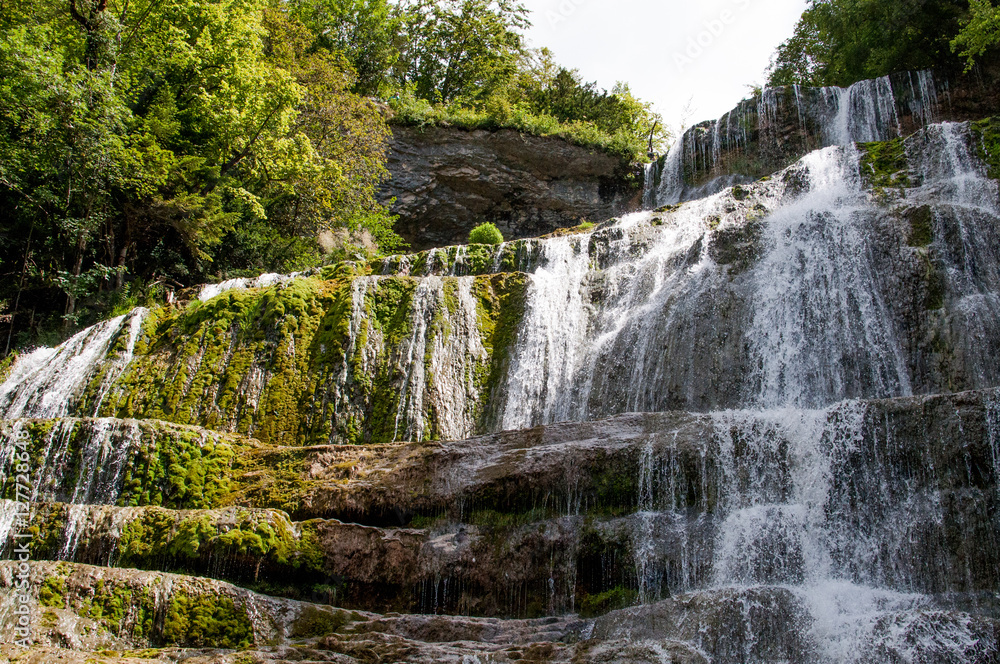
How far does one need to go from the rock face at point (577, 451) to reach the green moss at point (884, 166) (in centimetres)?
7

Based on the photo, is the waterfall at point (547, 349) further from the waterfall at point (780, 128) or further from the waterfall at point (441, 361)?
the waterfall at point (780, 128)

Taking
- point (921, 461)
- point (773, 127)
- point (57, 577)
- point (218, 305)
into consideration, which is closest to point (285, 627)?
point (57, 577)

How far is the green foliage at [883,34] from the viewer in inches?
789

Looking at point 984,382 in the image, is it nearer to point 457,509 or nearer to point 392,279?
point 457,509

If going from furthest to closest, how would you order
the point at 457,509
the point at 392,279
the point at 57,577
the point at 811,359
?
the point at 392,279 → the point at 811,359 → the point at 457,509 → the point at 57,577

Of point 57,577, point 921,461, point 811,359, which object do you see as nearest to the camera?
point 57,577

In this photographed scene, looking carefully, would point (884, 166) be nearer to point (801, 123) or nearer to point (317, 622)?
point (801, 123)

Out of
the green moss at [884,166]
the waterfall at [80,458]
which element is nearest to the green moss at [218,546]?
the waterfall at [80,458]

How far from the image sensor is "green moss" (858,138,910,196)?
13711 mm

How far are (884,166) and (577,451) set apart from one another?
33.2ft

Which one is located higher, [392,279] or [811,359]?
[392,279]

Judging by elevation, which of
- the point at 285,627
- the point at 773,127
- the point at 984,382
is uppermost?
the point at 773,127

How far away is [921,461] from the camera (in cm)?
682

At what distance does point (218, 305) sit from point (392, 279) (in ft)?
10.4
